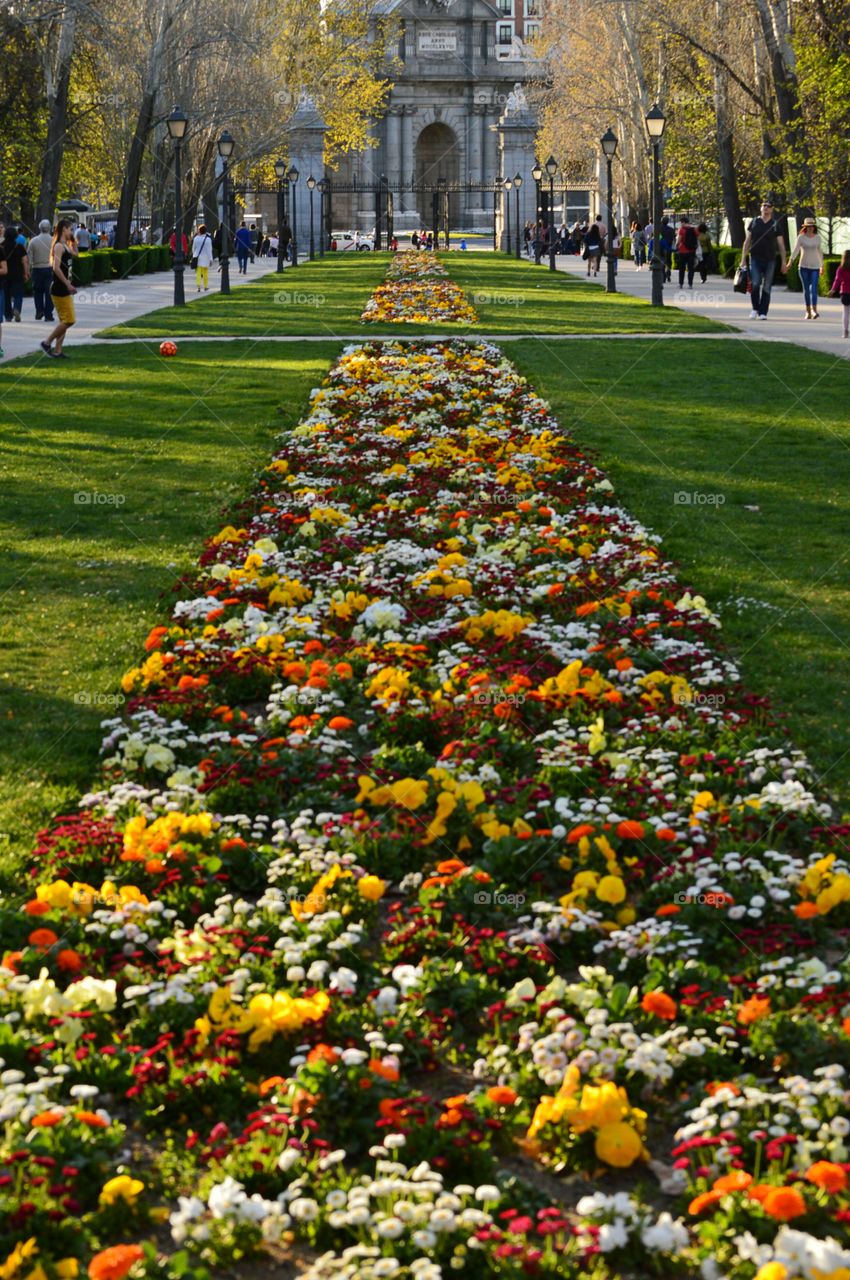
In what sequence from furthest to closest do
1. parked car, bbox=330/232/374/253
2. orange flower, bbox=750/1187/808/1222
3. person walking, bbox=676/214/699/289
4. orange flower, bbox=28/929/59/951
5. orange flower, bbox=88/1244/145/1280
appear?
parked car, bbox=330/232/374/253
person walking, bbox=676/214/699/289
orange flower, bbox=28/929/59/951
orange flower, bbox=750/1187/808/1222
orange flower, bbox=88/1244/145/1280

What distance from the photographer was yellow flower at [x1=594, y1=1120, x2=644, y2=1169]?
146 inches

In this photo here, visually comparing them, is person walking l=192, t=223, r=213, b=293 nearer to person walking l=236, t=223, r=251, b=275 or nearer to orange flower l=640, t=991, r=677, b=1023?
person walking l=236, t=223, r=251, b=275

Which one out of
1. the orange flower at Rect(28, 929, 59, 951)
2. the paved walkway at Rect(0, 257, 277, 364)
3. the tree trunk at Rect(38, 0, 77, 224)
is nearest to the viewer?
the orange flower at Rect(28, 929, 59, 951)

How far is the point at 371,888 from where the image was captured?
4969 mm

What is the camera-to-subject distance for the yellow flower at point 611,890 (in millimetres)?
4867

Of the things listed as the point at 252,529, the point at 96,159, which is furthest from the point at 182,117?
the point at 96,159

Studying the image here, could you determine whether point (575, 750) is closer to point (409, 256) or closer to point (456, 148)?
point (409, 256)

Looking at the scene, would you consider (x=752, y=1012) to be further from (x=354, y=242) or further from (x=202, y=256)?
(x=354, y=242)

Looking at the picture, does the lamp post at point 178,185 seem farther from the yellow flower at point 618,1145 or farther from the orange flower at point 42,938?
the yellow flower at point 618,1145

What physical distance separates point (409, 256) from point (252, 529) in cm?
5000

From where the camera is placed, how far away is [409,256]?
193ft

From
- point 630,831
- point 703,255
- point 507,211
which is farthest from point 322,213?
point 630,831

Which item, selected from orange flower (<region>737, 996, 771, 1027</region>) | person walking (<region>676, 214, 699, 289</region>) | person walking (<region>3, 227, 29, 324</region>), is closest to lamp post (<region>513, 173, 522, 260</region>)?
person walking (<region>676, 214, 699, 289</region>)

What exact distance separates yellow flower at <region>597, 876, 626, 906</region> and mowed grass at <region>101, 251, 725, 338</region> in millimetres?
21154
